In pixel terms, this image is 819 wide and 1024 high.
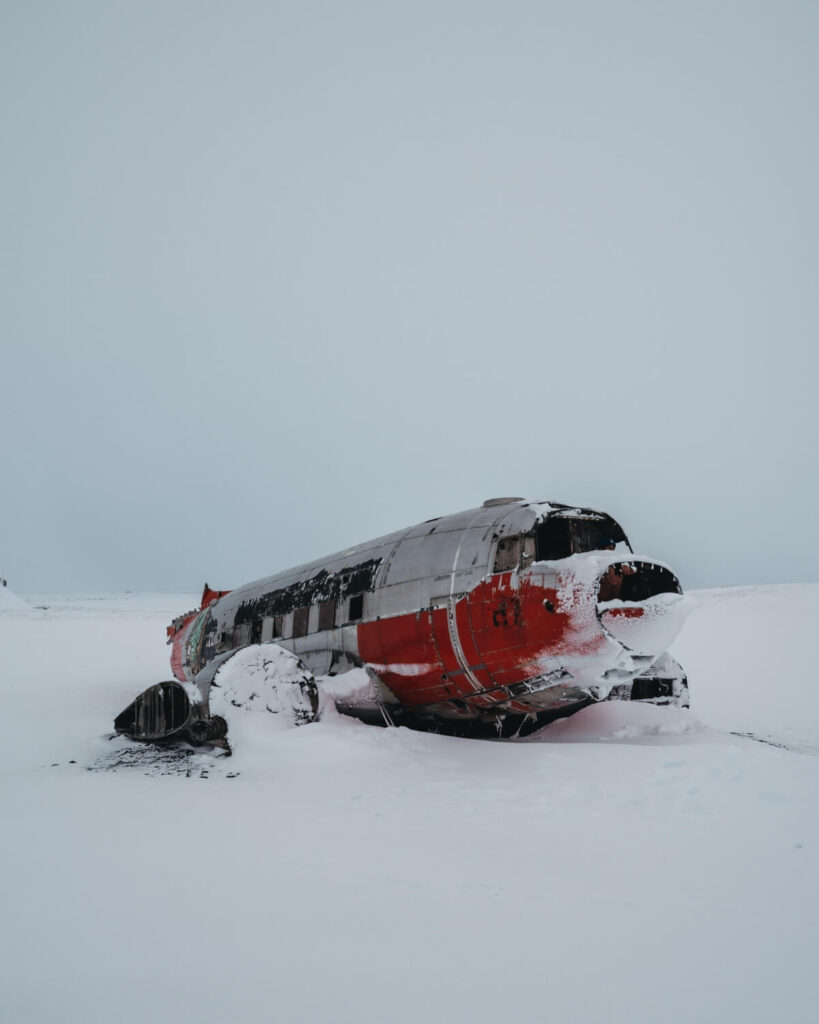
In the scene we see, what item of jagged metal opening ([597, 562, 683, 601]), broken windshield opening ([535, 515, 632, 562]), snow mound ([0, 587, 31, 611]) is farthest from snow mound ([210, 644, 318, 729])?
snow mound ([0, 587, 31, 611])

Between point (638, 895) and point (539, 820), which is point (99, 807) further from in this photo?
point (638, 895)

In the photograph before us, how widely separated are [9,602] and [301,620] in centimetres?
5698

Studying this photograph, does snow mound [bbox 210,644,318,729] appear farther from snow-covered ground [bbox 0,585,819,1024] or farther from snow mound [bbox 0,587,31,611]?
snow mound [bbox 0,587,31,611]

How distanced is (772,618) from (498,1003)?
134 feet

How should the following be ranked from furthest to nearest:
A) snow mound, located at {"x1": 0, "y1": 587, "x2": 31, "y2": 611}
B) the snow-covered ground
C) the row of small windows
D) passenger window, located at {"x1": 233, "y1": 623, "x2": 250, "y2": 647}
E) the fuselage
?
1. snow mound, located at {"x1": 0, "y1": 587, "x2": 31, "y2": 611}
2. passenger window, located at {"x1": 233, "y1": 623, "x2": 250, "y2": 647}
3. the row of small windows
4. the fuselage
5. the snow-covered ground

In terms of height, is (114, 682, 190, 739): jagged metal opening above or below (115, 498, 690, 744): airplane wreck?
below

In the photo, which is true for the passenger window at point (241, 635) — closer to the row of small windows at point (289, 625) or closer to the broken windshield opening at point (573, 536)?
the row of small windows at point (289, 625)

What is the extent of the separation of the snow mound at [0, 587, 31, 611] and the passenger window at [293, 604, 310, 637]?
177 feet

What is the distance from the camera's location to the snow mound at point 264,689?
12.5m

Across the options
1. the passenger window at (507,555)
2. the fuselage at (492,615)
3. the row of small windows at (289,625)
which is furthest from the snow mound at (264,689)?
the passenger window at (507,555)

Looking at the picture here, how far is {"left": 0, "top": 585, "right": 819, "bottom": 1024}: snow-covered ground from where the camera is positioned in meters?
4.36

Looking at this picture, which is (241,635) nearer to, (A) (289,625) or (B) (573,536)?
(A) (289,625)

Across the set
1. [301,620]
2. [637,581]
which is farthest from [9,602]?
[637,581]

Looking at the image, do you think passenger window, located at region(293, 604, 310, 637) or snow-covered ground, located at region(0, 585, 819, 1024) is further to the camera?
passenger window, located at region(293, 604, 310, 637)
